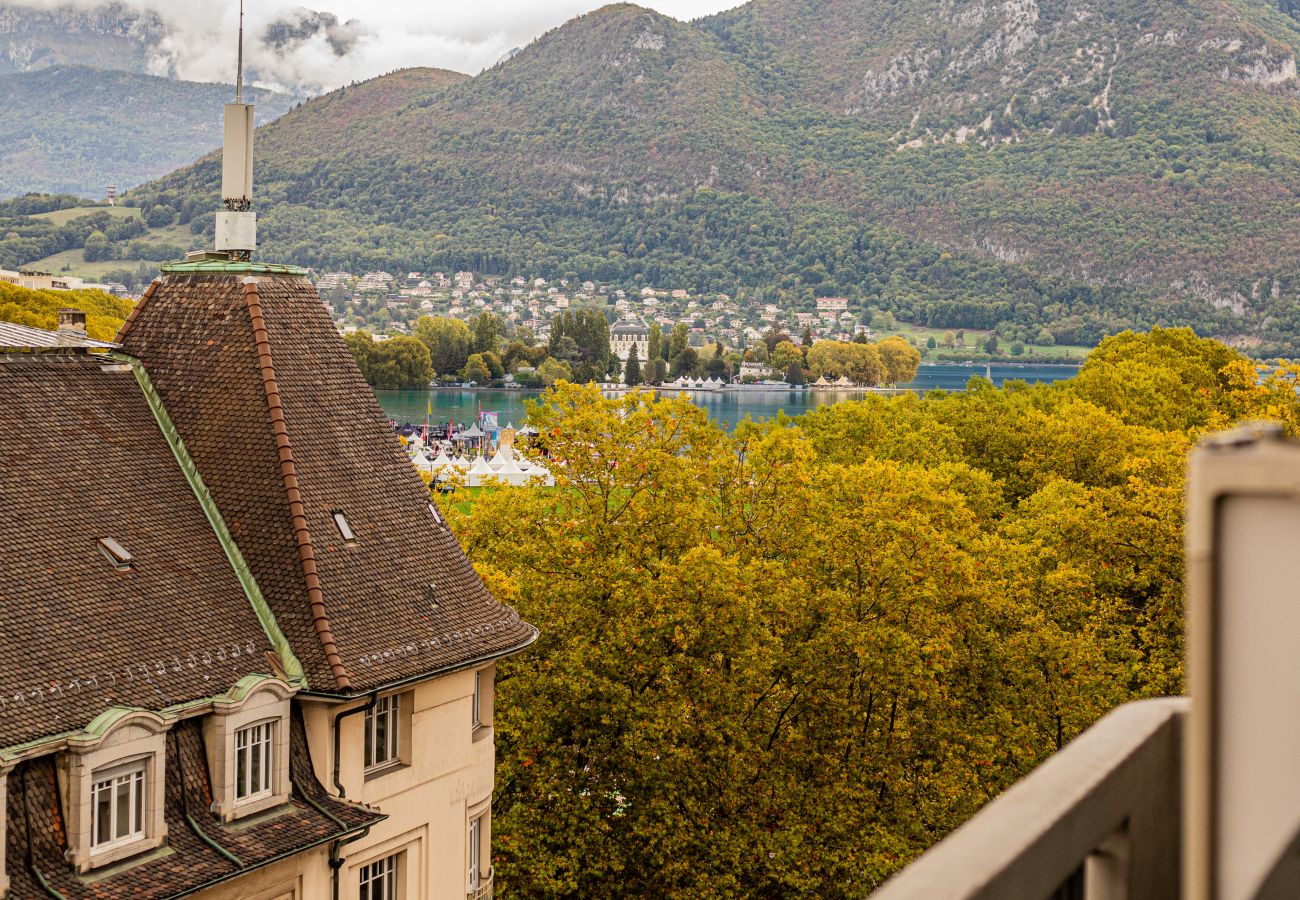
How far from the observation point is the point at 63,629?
17.4 m

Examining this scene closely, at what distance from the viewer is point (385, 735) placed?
69.2 feet

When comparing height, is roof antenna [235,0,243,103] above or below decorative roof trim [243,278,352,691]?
above

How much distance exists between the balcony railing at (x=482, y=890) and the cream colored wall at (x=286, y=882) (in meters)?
3.49

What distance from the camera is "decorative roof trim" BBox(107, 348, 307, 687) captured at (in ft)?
64.6

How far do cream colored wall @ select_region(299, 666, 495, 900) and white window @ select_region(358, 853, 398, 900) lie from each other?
6.2 inches

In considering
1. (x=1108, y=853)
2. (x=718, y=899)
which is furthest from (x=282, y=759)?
(x=1108, y=853)

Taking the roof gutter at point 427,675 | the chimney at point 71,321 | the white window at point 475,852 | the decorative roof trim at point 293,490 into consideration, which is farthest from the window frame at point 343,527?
the chimney at point 71,321

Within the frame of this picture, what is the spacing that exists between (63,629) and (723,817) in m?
14.5

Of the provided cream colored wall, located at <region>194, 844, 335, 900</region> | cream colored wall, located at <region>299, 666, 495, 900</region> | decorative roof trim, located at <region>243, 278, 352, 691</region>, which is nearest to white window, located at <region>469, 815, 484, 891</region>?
cream colored wall, located at <region>299, 666, 495, 900</region>

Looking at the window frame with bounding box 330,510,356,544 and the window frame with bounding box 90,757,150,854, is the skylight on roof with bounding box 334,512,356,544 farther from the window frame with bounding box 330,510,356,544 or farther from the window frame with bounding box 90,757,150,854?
the window frame with bounding box 90,757,150,854

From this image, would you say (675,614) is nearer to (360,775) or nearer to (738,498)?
(738,498)

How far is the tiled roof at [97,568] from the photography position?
55.6 feet

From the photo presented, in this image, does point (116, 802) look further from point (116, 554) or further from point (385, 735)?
point (385, 735)

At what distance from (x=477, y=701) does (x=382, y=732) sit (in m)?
2.18
